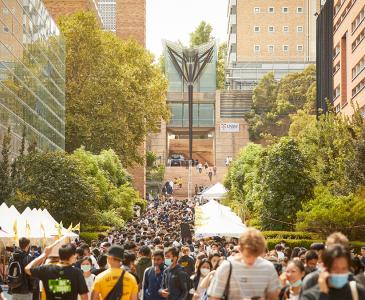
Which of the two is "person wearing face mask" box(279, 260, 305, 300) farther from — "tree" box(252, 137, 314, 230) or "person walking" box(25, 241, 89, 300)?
"tree" box(252, 137, 314, 230)

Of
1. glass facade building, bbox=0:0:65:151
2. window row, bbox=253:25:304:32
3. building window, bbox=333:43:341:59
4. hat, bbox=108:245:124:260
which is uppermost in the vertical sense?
window row, bbox=253:25:304:32

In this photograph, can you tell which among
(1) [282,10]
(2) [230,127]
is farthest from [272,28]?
(2) [230,127]

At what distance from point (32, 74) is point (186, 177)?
5278 cm

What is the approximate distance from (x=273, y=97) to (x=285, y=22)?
87.8 feet

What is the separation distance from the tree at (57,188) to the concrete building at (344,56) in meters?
19.6

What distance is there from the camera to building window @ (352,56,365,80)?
224 ft

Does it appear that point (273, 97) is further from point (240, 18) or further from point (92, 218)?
point (92, 218)

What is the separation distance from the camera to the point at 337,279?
8.57 metres

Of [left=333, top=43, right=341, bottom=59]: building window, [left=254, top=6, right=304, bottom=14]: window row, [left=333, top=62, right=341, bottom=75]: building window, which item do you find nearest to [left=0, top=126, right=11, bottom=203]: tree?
[left=333, top=62, right=341, bottom=75]: building window

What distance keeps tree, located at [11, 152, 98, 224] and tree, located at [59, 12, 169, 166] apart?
60.3 feet

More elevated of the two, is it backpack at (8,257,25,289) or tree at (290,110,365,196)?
tree at (290,110,365,196)

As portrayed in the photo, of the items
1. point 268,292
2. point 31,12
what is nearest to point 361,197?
point 31,12

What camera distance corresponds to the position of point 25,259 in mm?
18828

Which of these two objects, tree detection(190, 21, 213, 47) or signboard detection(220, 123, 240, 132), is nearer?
signboard detection(220, 123, 240, 132)
